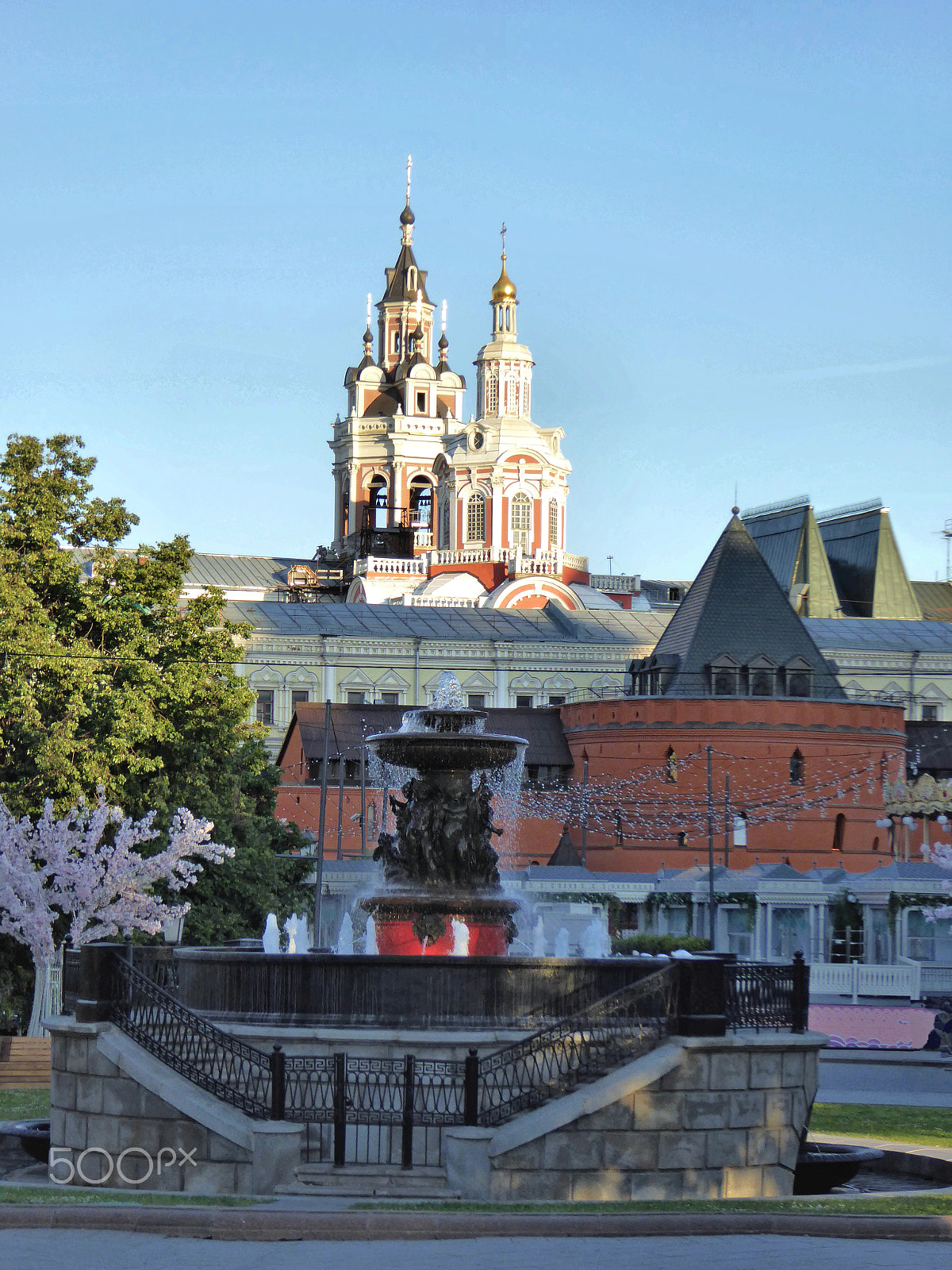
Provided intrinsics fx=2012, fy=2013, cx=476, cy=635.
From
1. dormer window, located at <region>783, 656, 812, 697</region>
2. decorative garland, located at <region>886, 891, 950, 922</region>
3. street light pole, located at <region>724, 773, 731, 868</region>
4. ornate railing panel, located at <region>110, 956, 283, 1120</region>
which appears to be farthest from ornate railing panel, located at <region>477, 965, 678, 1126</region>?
dormer window, located at <region>783, 656, 812, 697</region>

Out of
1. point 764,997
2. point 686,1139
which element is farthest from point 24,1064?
point 686,1139

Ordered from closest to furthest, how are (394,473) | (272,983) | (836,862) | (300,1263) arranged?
(300,1263) → (272,983) → (836,862) → (394,473)

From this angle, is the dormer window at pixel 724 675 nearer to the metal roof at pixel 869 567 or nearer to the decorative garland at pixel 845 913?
the decorative garland at pixel 845 913

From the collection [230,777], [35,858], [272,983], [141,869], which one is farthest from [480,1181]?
[230,777]

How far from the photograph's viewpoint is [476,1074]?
1548 cm

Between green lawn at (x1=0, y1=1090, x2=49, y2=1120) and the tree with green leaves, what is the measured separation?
976 cm

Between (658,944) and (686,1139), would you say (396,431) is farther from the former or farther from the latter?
(686,1139)

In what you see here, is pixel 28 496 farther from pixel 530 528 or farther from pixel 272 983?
pixel 530 528

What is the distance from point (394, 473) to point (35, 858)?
309ft

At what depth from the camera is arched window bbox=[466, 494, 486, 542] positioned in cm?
11188

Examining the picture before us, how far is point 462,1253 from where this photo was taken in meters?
12.7

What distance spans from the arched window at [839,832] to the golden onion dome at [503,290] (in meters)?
62.7

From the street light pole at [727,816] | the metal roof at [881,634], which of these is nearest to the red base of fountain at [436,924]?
the street light pole at [727,816]

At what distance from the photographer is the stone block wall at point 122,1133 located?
15.6 meters
